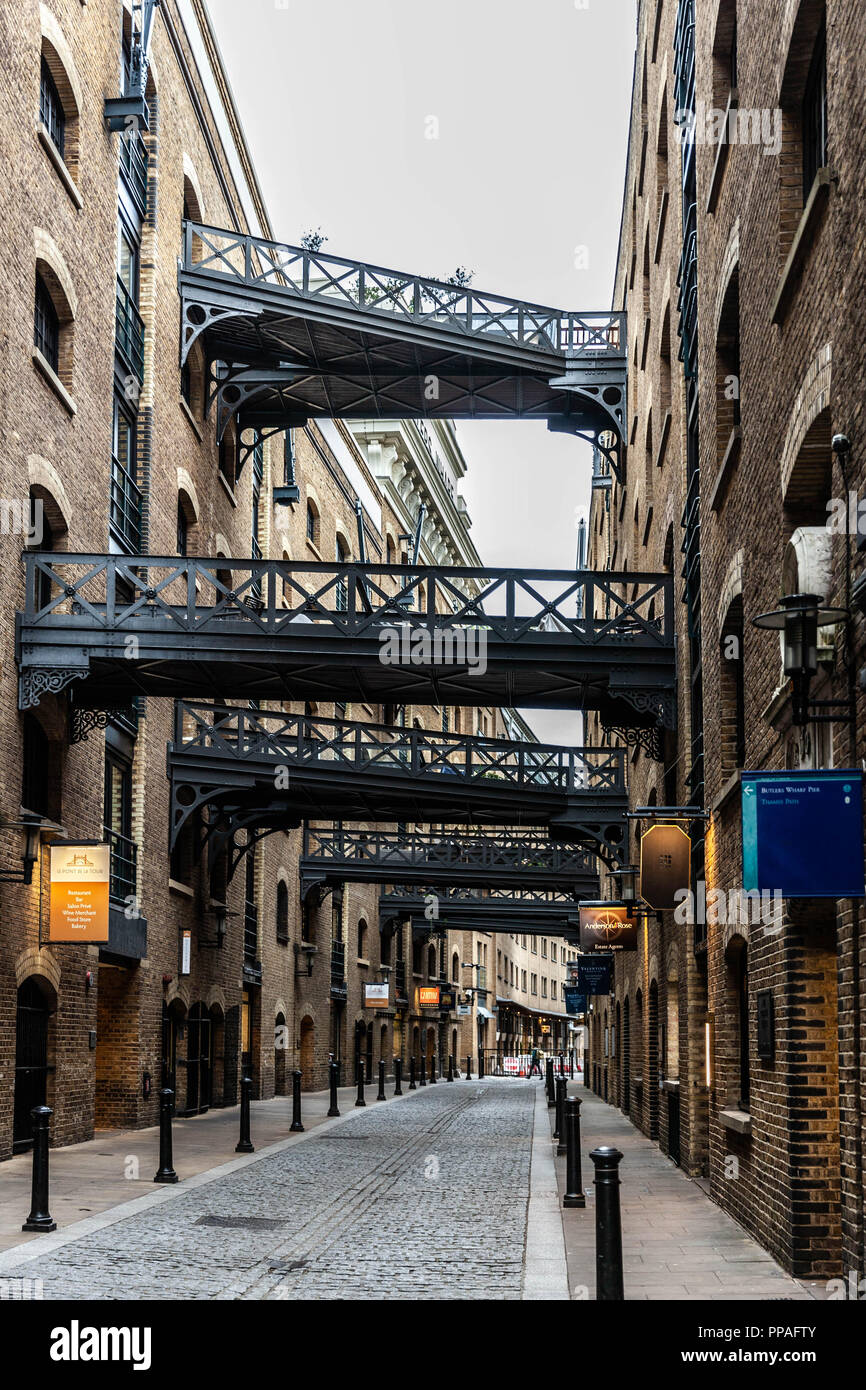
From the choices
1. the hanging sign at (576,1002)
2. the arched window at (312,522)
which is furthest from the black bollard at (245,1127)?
the hanging sign at (576,1002)

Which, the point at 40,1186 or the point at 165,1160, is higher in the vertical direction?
the point at 40,1186

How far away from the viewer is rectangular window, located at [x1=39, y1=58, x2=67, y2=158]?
Answer: 17531 mm

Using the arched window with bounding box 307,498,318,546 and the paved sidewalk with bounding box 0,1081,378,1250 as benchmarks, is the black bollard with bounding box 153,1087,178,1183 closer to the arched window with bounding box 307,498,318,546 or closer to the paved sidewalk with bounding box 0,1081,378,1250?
the paved sidewalk with bounding box 0,1081,378,1250

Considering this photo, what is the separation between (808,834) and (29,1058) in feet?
37.4

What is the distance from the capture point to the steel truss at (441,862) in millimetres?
33062

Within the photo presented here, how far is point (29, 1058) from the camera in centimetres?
1655

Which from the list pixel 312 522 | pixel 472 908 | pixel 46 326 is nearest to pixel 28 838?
pixel 46 326

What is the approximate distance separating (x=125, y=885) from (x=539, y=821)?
8253 millimetres

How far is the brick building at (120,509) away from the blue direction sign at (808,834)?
30.4 ft

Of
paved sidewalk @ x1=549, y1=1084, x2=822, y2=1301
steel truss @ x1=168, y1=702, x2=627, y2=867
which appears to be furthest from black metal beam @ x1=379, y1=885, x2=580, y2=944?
paved sidewalk @ x1=549, y1=1084, x2=822, y2=1301

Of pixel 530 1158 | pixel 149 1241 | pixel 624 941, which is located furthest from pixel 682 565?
pixel 149 1241

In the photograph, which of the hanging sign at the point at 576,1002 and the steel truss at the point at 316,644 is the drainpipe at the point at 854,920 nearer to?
the steel truss at the point at 316,644

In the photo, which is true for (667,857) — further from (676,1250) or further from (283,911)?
(283,911)

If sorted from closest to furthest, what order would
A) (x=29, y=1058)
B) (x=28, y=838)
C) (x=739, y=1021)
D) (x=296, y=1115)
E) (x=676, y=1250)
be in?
(x=676, y=1250) < (x=739, y=1021) < (x=28, y=838) < (x=29, y=1058) < (x=296, y=1115)
